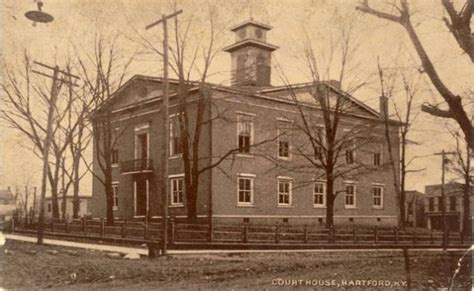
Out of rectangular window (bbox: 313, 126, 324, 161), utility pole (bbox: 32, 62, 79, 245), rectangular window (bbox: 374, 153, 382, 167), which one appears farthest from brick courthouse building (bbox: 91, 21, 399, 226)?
utility pole (bbox: 32, 62, 79, 245)

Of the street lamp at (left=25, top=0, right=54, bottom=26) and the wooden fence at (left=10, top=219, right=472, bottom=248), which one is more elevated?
the street lamp at (left=25, top=0, right=54, bottom=26)

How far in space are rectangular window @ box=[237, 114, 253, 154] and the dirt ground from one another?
2407 mm

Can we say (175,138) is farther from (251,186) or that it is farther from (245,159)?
(245,159)

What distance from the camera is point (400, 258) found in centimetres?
1138

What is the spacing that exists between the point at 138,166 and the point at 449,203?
32.8 ft

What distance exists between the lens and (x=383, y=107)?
1187 centimetres

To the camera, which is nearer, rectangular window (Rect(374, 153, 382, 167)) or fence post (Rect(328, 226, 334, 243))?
rectangular window (Rect(374, 153, 382, 167))

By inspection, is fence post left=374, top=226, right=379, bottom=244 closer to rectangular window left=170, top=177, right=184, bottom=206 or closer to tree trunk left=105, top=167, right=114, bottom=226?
rectangular window left=170, top=177, right=184, bottom=206

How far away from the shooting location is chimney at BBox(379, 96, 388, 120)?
11.5 m

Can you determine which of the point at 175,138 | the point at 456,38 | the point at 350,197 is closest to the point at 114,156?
the point at 175,138

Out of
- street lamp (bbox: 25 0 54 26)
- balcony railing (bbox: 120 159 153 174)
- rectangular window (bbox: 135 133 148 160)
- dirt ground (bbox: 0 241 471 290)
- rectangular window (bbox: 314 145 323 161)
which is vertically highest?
street lamp (bbox: 25 0 54 26)

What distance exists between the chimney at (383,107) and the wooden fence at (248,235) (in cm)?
344

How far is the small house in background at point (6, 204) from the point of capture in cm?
1088

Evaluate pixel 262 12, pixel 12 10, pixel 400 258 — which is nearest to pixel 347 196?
pixel 400 258
